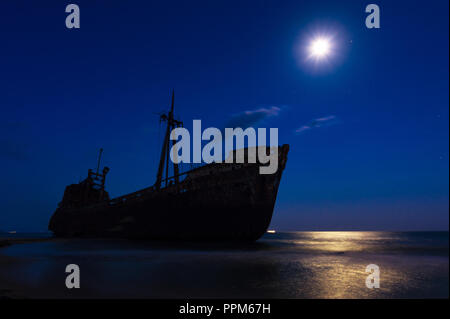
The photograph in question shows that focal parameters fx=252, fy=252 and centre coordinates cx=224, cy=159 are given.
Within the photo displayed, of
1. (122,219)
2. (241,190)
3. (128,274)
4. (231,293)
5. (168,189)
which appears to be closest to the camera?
(231,293)

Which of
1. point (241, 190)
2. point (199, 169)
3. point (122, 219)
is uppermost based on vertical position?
point (199, 169)

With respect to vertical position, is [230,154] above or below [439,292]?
above

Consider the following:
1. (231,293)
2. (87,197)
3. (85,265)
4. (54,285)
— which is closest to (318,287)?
(231,293)

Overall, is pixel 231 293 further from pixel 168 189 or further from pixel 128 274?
pixel 168 189

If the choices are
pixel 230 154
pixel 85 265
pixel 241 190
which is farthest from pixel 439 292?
pixel 230 154

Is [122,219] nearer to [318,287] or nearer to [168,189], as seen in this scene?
[168,189]

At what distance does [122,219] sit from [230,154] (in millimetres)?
12759

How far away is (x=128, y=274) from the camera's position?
8039 millimetres

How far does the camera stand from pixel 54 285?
6.29 m
